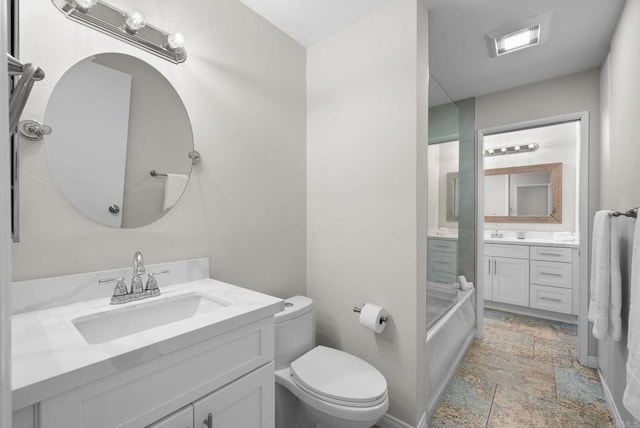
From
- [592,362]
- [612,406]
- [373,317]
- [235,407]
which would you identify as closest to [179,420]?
[235,407]

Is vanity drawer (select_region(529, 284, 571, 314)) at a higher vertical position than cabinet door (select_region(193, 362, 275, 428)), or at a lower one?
lower

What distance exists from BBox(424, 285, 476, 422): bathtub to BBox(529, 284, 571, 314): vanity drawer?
4.11 ft

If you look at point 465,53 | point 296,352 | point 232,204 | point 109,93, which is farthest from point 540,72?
point 109,93

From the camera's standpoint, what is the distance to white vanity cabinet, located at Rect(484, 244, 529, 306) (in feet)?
11.4

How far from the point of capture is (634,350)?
100 cm

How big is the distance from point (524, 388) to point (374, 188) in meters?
1.87

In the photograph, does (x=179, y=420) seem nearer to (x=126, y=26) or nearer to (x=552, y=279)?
(x=126, y=26)

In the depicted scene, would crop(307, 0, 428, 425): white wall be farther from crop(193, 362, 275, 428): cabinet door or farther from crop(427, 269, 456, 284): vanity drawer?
crop(193, 362, 275, 428): cabinet door

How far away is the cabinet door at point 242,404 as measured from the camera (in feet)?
2.89

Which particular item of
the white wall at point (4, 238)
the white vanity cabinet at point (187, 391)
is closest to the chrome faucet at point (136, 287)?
the white vanity cabinet at point (187, 391)

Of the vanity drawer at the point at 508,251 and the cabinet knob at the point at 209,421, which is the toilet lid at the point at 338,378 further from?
the vanity drawer at the point at 508,251

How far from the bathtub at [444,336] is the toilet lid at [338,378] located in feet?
1.61

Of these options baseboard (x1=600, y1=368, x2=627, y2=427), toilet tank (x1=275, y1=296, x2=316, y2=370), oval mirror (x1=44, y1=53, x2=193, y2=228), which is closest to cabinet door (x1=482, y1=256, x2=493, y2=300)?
baseboard (x1=600, y1=368, x2=627, y2=427)

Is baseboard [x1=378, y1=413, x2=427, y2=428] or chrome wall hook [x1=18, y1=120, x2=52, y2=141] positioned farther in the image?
baseboard [x1=378, y1=413, x2=427, y2=428]
